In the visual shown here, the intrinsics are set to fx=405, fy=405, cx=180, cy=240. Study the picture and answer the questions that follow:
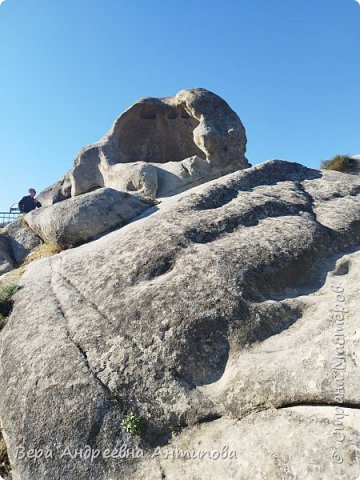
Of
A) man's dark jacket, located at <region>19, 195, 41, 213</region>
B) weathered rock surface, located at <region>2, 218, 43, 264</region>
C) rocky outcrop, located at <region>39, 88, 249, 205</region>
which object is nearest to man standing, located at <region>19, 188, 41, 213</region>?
man's dark jacket, located at <region>19, 195, 41, 213</region>

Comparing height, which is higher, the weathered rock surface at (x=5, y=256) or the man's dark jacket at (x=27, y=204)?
the man's dark jacket at (x=27, y=204)

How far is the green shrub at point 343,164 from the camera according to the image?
1959 centimetres

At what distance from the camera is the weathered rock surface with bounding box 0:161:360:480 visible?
476 centimetres

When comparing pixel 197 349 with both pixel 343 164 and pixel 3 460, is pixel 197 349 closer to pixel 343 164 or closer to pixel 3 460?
pixel 3 460

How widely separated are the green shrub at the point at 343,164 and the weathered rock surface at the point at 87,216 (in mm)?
11409

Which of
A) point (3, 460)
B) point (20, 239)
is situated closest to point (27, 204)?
point (20, 239)

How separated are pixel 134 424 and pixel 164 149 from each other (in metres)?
17.8

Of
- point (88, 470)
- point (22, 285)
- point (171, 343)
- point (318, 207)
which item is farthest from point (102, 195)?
point (88, 470)

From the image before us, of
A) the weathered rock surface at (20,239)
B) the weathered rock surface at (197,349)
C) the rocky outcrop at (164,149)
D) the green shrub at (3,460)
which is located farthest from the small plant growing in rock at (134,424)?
the rocky outcrop at (164,149)

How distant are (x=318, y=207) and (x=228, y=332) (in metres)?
5.41

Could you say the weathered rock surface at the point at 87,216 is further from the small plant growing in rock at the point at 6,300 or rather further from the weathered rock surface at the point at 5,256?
the small plant growing in rock at the point at 6,300

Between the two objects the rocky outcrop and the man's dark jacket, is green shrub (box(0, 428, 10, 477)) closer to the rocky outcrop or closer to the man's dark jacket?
the rocky outcrop

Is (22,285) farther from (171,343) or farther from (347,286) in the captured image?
(347,286)

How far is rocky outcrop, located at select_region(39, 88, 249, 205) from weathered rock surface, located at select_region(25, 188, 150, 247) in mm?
3596
